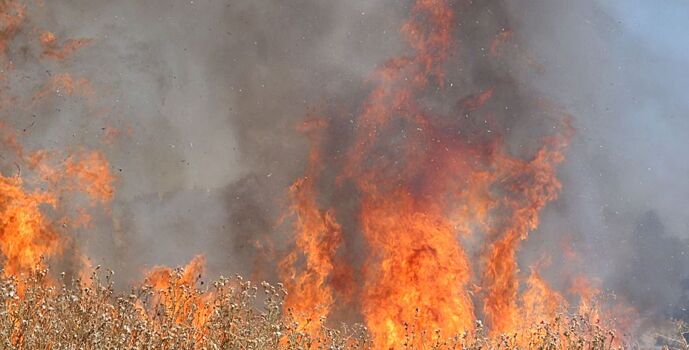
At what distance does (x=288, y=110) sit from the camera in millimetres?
11977

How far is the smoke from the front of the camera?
1165 centimetres

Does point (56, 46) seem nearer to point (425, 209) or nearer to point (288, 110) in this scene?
point (288, 110)

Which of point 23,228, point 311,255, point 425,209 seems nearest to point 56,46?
point 23,228

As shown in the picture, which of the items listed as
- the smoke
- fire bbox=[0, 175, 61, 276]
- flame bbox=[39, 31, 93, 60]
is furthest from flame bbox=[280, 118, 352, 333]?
flame bbox=[39, 31, 93, 60]

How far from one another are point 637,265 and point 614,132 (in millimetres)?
1928

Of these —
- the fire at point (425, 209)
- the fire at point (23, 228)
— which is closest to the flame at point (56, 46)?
the fire at point (23, 228)

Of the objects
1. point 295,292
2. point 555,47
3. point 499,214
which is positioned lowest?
point 295,292

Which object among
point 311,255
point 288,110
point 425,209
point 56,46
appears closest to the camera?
point 311,255

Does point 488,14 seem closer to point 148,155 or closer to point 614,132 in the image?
point 614,132

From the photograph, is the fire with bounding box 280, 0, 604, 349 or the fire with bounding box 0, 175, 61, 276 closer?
the fire with bounding box 0, 175, 61, 276

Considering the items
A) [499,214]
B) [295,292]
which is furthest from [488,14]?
[295,292]

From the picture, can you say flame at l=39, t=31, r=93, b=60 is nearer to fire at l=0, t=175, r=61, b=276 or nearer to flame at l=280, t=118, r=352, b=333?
fire at l=0, t=175, r=61, b=276

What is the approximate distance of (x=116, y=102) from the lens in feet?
38.7

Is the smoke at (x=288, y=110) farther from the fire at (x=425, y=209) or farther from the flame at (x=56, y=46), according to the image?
Result: the fire at (x=425, y=209)
